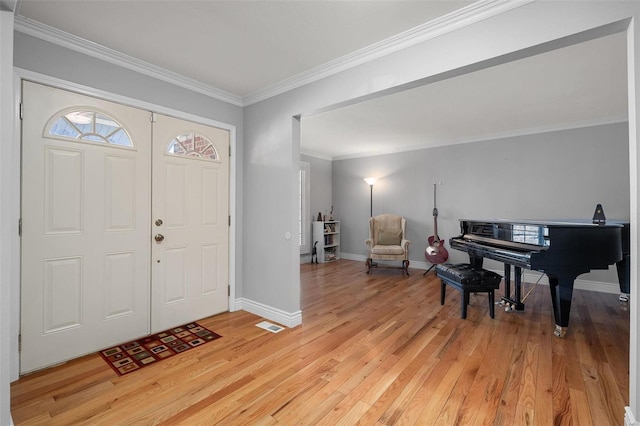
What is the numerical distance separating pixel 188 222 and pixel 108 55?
156 centimetres

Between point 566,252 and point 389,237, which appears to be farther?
point 389,237

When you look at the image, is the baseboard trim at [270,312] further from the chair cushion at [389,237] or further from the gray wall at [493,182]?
the gray wall at [493,182]

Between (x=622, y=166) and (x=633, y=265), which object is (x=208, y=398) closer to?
(x=633, y=265)

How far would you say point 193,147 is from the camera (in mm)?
2969

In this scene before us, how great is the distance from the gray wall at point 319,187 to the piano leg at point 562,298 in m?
4.46

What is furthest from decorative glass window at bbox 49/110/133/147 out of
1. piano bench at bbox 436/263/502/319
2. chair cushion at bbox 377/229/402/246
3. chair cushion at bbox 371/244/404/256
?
chair cushion at bbox 377/229/402/246

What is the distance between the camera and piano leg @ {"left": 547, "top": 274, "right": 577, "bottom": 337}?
2490 mm

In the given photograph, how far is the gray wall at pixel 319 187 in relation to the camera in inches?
257

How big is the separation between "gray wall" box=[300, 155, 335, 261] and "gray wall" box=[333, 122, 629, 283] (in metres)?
0.31

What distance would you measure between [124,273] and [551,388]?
334 cm

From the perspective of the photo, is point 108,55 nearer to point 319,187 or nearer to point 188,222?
point 188,222

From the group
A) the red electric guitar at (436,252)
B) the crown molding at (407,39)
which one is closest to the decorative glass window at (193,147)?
the crown molding at (407,39)

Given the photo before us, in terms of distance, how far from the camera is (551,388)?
74.5 inches

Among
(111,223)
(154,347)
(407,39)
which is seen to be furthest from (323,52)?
(154,347)
